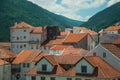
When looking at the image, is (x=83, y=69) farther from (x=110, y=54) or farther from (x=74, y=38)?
(x=74, y=38)

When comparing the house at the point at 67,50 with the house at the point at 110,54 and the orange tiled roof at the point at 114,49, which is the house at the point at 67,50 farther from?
the orange tiled roof at the point at 114,49

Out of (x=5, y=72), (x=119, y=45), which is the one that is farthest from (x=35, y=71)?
(x=5, y=72)

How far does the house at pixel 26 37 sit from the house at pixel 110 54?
175 ft

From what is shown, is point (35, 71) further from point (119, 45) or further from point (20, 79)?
point (20, 79)

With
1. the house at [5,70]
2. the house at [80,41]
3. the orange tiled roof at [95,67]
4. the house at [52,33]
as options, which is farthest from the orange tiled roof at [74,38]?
the orange tiled roof at [95,67]

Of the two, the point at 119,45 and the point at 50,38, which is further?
the point at 50,38

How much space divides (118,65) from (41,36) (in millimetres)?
58951

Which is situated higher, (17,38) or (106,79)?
(17,38)

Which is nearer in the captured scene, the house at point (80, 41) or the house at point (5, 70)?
the house at point (5, 70)

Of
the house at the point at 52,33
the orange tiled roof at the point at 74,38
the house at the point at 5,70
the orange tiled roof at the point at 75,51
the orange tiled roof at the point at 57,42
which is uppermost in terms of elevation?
the house at the point at 52,33

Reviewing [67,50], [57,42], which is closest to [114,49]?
[67,50]

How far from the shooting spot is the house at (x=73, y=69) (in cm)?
6462

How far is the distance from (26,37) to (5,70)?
112 ft

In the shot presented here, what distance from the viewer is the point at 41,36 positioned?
406 ft
